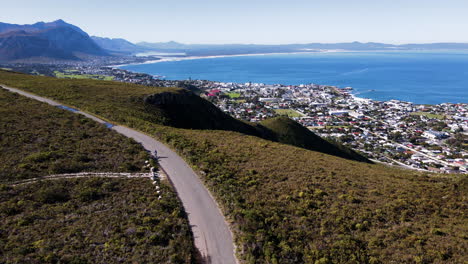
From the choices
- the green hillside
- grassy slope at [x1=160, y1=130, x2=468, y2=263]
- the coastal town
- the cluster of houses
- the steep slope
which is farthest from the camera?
the cluster of houses

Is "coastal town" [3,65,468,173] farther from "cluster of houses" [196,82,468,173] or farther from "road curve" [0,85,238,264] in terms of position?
"road curve" [0,85,238,264]

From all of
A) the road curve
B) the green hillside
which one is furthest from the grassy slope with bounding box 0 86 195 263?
the green hillside

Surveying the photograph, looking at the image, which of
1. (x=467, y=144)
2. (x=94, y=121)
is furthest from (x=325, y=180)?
(x=467, y=144)

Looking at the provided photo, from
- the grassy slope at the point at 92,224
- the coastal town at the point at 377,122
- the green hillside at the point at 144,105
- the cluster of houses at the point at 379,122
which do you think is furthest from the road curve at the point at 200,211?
the cluster of houses at the point at 379,122

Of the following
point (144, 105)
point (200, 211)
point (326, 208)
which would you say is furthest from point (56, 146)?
point (326, 208)

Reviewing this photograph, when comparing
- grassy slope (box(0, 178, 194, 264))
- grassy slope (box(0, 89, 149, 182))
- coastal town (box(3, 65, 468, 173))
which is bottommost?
coastal town (box(3, 65, 468, 173))

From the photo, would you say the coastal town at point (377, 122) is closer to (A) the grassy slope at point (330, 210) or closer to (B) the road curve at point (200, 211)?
(A) the grassy slope at point (330, 210)

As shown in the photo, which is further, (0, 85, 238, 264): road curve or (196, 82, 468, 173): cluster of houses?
(196, 82, 468, 173): cluster of houses

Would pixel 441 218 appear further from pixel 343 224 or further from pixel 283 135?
pixel 283 135
